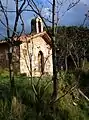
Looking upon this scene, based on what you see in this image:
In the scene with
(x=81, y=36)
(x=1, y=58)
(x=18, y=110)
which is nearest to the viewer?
(x=18, y=110)

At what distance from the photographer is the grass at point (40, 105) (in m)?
10.8

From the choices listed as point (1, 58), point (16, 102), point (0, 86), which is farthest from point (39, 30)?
point (16, 102)

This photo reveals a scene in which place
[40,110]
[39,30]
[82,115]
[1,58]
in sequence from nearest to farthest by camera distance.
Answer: [40,110], [82,115], [1,58], [39,30]

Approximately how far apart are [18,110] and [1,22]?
8.43ft

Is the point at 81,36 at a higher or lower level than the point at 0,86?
higher

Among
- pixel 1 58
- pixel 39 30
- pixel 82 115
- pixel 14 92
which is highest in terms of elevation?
pixel 39 30

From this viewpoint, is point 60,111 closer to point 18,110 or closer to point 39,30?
point 18,110

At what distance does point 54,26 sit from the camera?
11047mm

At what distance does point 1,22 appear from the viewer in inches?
435

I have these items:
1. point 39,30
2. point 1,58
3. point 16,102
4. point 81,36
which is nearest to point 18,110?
point 16,102

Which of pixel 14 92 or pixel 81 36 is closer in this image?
pixel 14 92

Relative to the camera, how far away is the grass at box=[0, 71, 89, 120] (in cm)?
1083

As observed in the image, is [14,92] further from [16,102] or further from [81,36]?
[81,36]

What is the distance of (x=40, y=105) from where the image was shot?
11734 millimetres
